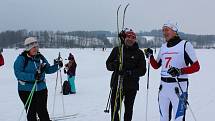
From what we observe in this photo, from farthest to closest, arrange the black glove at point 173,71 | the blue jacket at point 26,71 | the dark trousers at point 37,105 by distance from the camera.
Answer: the dark trousers at point 37,105 → the blue jacket at point 26,71 → the black glove at point 173,71

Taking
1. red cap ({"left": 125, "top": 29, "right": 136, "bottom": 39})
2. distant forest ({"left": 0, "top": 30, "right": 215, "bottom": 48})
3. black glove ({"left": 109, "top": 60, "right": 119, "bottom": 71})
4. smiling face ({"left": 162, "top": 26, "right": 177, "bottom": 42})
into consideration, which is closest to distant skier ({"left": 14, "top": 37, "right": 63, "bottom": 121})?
black glove ({"left": 109, "top": 60, "right": 119, "bottom": 71})

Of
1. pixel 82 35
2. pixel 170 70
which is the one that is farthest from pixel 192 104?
pixel 82 35

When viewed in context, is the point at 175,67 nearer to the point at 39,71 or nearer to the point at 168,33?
the point at 168,33

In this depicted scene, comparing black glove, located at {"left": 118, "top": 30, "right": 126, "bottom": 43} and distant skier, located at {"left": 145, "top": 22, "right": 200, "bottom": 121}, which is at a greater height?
black glove, located at {"left": 118, "top": 30, "right": 126, "bottom": 43}

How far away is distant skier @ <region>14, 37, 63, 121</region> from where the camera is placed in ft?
22.7

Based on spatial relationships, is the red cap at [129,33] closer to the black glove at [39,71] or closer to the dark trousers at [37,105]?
the black glove at [39,71]

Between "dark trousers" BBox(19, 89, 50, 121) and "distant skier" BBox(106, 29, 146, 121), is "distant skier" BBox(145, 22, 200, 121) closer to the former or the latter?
"distant skier" BBox(106, 29, 146, 121)

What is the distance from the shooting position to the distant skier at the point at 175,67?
20.1 feet

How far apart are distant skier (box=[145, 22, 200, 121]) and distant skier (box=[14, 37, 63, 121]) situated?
2.17 meters

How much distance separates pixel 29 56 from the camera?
7.00 metres

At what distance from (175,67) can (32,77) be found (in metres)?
2.55

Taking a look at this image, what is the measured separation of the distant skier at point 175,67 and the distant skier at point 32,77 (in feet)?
7.13

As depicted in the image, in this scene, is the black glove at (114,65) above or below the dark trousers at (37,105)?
above

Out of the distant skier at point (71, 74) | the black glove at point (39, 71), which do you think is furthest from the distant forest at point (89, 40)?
the black glove at point (39, 71)
